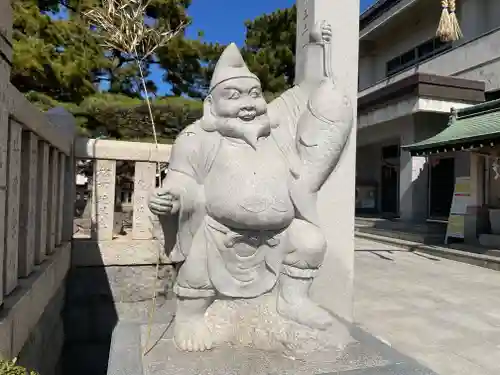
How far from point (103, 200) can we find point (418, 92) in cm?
912

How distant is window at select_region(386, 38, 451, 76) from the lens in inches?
499

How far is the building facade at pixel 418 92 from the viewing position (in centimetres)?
1056

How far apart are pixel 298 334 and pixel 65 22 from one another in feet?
23.9

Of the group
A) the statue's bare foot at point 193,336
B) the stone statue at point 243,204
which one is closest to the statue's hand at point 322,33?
the stone statue at point 243,204

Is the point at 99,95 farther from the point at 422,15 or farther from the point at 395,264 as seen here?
the point at 422,15

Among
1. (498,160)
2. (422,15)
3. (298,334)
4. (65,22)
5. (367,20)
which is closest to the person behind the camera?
(298,334)

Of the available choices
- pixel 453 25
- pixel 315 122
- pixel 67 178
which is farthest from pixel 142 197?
pixel 453 25

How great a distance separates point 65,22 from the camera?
23.9 feet

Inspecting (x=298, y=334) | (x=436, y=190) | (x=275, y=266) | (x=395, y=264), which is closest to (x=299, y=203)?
(x=275, y=266)

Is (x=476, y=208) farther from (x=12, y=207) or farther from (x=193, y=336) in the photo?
(x=12, y=207)

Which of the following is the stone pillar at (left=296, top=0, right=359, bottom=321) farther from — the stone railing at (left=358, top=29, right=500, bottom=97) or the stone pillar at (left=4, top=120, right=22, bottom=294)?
the stone railing at (left=358, top=29, right=500, bottom=97)

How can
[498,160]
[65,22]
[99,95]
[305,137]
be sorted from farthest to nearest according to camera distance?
[498,160], [65,22], [99,95], [305,137]

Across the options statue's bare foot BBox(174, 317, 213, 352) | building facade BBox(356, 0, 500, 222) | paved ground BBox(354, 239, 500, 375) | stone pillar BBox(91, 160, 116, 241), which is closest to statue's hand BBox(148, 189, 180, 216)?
statue's bare foot BBox(174, 317, 213, 352)

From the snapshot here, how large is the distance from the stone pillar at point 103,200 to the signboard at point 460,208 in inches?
310
